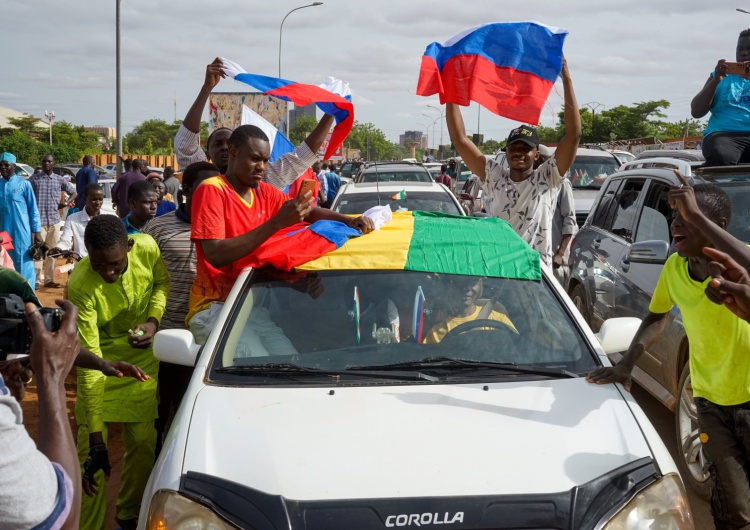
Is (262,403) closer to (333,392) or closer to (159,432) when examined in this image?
(333,392)

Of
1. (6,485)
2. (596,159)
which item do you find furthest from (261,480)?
(596,159)

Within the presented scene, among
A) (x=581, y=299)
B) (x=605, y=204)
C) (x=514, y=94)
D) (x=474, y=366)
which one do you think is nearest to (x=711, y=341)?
(x=474, y=366)

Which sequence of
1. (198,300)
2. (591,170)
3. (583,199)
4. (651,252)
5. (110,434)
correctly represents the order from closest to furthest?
(198,300), (651,252), (110,434), (583,199), (591,170)

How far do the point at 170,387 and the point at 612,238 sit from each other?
3.76 metres

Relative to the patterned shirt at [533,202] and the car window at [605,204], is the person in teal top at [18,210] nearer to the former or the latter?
the car window at [605,204]

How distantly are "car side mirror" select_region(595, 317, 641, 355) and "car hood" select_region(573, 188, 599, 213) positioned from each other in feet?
28.1

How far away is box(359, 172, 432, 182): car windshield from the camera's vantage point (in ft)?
45.9

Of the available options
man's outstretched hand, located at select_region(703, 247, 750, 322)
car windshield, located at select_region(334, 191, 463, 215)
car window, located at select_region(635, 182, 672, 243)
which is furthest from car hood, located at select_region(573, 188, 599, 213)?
man's outstretched hand, located at select_region(703, 247, 750, 322)

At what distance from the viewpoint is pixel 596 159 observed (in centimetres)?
1404

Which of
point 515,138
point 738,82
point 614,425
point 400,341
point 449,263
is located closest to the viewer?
point 614,425

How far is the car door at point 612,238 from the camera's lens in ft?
20.6

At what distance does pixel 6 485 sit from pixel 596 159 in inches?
526

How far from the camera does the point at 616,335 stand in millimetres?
3533

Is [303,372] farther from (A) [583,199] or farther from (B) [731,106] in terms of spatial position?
(A) [583,199]
